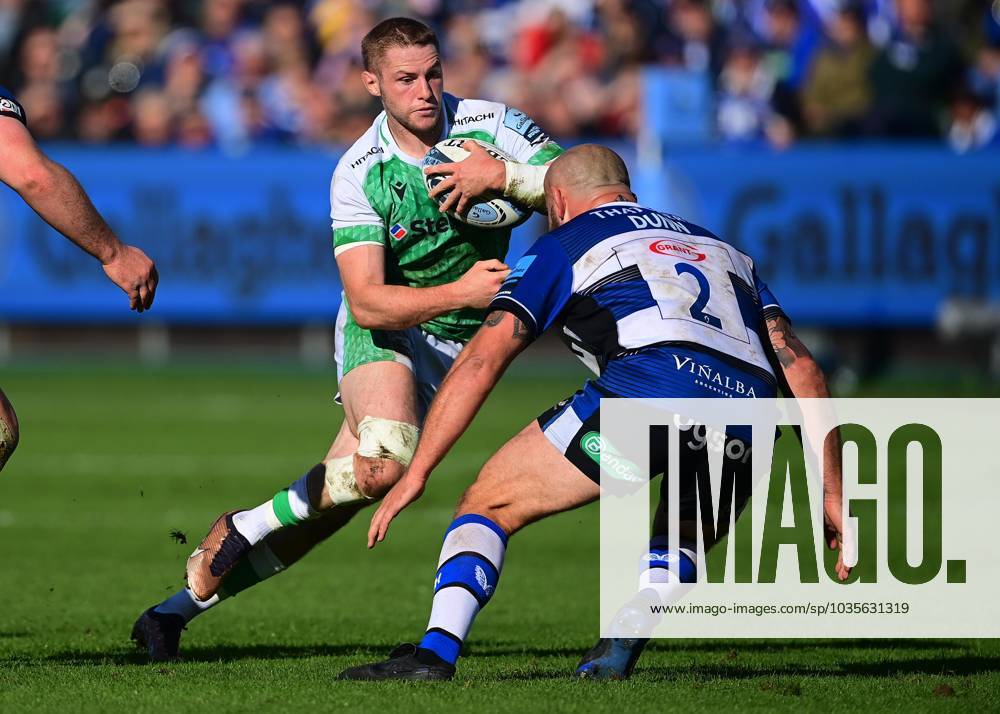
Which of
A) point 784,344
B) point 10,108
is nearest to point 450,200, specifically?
point 784,344

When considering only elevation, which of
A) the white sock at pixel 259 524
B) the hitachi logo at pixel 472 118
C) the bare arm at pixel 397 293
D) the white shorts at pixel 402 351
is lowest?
the white sock at pixel 259 524

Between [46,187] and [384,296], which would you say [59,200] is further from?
[384,296]

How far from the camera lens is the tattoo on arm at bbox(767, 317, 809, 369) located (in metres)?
5.62

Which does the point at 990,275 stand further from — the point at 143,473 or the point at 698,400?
the point at 698,400

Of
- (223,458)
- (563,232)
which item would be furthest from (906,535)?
(223,458)

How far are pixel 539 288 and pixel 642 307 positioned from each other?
35 cm

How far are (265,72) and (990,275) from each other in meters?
9.21

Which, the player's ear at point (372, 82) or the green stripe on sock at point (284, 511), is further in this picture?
the player's ear at point (372, 82)

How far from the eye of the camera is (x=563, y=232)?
5.52 metres

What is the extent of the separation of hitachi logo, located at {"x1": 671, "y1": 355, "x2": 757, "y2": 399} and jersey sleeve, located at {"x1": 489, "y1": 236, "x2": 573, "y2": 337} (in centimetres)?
43

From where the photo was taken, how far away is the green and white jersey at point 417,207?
6.70 meters

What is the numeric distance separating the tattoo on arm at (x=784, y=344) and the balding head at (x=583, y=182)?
0.68 metres

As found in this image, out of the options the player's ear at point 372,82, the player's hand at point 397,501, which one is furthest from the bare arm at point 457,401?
the player's ear at point 372,82

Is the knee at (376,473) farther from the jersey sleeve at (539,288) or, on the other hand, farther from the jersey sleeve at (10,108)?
the jersey sleeve at (10,108)
